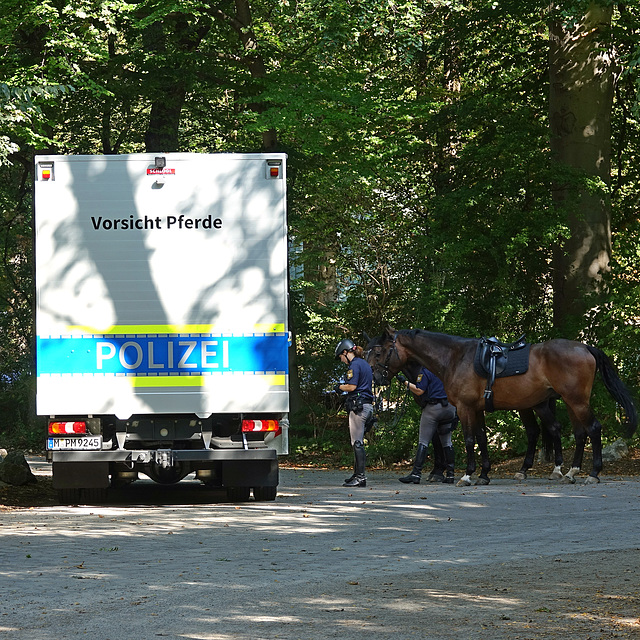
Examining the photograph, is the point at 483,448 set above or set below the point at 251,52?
below

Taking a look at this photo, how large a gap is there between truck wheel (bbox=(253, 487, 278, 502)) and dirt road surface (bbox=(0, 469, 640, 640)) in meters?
0.50

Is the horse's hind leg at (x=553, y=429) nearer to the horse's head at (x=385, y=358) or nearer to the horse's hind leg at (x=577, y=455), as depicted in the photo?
the horse's hind leg at (x=577, y=455)

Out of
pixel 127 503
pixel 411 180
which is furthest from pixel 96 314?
pixel 411 180

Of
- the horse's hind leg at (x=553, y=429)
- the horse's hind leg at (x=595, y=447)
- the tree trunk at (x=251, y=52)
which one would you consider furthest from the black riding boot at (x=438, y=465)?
the tree trunk at (x=251, y=52)

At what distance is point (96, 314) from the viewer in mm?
13688

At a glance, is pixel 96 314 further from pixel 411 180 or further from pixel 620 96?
pixel 620 96

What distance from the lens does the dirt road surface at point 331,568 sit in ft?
22.6

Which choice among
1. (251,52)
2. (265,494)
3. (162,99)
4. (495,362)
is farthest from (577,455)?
(162,99)

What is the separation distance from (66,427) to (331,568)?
18.7ft

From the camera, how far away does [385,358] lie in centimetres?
1673

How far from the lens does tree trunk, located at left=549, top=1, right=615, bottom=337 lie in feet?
73.6

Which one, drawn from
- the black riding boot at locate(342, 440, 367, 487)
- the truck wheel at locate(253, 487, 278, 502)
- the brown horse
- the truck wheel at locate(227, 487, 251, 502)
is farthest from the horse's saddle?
the truck wheel at locate(227, 487, 251, 502)

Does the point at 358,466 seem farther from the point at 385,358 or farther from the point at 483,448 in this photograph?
the point at 483,448

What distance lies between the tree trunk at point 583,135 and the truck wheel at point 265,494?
925 centimetres
